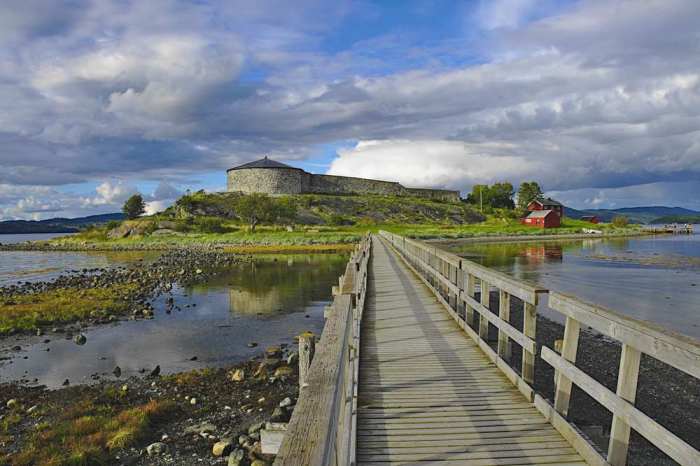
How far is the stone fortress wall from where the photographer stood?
104 meters

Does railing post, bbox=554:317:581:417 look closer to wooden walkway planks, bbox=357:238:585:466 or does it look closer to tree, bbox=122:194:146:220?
wooden walkway planks, bbox=357:238:585:466

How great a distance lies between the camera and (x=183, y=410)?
968cm

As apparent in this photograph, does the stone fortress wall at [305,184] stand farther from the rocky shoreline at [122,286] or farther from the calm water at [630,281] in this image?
the calm water at [630,281]

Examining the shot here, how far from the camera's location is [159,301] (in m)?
23.1

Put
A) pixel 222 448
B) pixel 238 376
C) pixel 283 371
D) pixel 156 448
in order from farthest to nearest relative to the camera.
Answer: pixel 283 371 < pixel 238 376 < pixel 156 448 < pixel 222 448

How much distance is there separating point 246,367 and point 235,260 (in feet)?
106

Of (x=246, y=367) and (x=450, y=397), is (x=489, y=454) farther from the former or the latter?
(x=246, y=367)

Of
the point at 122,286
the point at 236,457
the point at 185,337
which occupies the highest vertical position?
the point at 236,457

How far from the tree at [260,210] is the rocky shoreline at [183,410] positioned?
60.6 metres

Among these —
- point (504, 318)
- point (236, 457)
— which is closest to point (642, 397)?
point (504, 318)

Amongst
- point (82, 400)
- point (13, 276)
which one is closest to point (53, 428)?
point (82, 400)

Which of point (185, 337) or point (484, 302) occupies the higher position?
point (484, 302)

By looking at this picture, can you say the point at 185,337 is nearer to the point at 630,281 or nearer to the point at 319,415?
the point at 319,415

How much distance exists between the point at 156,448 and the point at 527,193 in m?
127
